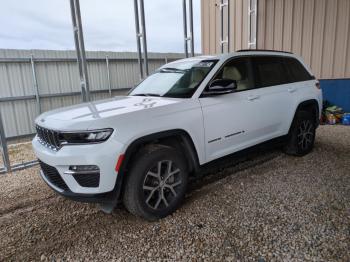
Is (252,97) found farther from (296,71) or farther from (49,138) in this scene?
(49,138)

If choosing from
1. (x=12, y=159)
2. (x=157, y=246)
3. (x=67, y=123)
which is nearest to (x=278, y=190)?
(x=157, y=246)

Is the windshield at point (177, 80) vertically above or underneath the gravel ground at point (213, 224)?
above

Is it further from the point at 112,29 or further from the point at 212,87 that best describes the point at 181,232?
the point at 112,29

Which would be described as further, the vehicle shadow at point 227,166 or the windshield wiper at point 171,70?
the windshield wiper at point 171,70

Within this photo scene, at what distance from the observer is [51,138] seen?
2.47 metres

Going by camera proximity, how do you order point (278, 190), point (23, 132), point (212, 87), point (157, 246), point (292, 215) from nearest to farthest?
point (157, 246)
point (292, 215)
point (212, 87)
point (278, 190)
point (23, 132)

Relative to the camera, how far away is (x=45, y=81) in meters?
8.72

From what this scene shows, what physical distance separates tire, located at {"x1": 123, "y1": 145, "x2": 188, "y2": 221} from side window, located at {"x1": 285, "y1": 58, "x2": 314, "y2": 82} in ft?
8.54

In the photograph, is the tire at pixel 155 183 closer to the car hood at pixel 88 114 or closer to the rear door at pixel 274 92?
the car hood at pixel 88 114

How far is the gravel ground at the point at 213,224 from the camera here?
7.27 feet

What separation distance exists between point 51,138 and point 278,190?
2.69m

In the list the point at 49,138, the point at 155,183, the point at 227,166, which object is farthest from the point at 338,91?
the point at 49,138

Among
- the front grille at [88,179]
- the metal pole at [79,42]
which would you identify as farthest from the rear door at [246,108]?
the metal pole at [79,42]

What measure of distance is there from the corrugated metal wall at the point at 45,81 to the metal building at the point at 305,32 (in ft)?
14.3
